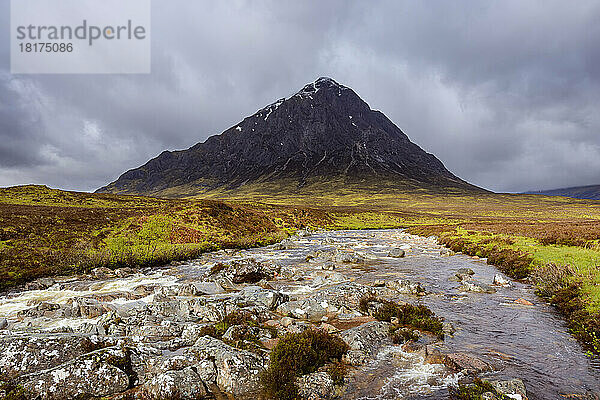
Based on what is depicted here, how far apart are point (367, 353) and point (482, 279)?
1736 cm

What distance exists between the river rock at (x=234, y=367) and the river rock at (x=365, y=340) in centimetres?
369

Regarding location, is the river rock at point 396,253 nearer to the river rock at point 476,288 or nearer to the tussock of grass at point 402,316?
the river rock at point 476,288

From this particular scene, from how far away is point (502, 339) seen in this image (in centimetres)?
1340

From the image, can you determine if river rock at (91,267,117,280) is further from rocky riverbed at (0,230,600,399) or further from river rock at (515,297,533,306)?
river rock at (515,297,533,306)

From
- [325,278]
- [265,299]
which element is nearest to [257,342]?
[265,299]

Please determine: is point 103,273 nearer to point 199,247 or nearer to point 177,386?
point 199,247

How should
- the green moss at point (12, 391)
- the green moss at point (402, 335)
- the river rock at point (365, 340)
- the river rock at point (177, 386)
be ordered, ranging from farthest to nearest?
1. the green moss at point (402, 335)
2. the river rock at point (365, 340)
3. the river rock at point (177, 386)
4. the green moss at point (12, 391)

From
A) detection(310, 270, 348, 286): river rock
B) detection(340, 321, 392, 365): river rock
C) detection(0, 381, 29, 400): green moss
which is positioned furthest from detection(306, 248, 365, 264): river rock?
detection(0, 381, 29, 400): green moss

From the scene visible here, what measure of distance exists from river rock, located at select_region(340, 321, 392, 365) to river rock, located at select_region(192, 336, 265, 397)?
12.1ft

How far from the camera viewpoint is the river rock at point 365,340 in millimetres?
11547

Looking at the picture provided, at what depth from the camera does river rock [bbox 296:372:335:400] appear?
913 centimetres

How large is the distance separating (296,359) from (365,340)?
11.8 ft

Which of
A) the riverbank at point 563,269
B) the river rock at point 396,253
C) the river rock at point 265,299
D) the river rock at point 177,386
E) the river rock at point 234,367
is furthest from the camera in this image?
the river rock at point 396,253

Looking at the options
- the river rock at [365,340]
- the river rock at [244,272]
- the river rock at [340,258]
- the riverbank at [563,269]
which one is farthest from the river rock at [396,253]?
the river rock at [365,340]
